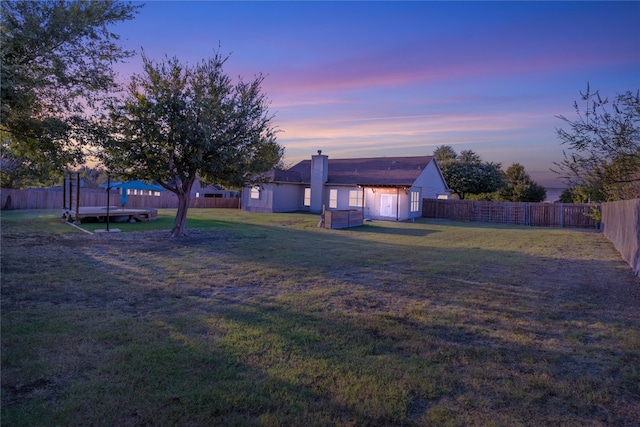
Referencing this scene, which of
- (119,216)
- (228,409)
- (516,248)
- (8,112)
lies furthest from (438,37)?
(119,216)

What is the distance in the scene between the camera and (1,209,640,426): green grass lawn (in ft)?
10.4

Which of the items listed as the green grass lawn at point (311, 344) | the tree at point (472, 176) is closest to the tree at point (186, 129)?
the green grass lawn at point (311, 344)

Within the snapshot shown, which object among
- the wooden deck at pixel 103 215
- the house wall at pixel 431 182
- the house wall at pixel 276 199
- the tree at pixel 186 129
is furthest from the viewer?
the house wall at pixel 276 199

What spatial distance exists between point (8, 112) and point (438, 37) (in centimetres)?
1152

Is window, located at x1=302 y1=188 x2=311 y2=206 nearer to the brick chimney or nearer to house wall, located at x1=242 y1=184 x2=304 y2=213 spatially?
house wall, located at x1=242 y1=184 x2=304 y2=213

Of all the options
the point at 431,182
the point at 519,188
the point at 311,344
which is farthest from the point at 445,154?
the point at 311,344

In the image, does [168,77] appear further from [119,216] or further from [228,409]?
[228,409]

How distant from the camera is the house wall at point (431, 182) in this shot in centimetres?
3057

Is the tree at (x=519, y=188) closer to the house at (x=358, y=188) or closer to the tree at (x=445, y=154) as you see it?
the tree at (x=445, y=154)

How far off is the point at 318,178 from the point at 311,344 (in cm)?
2742

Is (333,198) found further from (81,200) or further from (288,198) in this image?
(81,200)

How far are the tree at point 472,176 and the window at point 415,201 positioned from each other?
41.4 feet

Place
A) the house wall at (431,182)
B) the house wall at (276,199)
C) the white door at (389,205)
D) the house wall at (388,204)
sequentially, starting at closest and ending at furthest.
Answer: the house wall at (388,204) → the white door at (389,205) → the house wall at (431,182) → the house wall at (276,199)

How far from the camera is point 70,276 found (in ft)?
25.0
